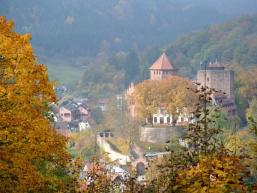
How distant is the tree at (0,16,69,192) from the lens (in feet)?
33.3

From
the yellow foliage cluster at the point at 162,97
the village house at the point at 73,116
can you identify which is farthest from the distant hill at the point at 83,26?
the yellow foliage cluster at the point at 162,97

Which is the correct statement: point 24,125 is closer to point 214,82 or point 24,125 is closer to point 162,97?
point 162,97

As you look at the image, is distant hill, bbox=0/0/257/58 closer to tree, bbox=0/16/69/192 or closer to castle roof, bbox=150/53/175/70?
castle roof, bbox=150/53/175/70

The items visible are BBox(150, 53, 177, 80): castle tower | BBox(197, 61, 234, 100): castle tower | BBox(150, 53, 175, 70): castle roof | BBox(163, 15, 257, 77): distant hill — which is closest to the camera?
BBox(197, 61, 234, 100): castle tower

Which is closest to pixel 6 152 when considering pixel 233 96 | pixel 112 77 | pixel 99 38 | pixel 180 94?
pixel 180 94

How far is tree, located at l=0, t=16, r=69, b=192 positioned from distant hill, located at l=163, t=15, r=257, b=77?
3069 inches

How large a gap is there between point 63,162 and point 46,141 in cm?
90

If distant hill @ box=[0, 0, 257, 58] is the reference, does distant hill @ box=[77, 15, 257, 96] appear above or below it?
below

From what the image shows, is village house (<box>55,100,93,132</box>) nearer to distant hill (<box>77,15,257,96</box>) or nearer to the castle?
the castle

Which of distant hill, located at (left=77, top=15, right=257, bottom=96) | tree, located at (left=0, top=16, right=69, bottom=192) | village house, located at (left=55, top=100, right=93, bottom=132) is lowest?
tree, located at (left=0, top=16, right=69, bottom=192)

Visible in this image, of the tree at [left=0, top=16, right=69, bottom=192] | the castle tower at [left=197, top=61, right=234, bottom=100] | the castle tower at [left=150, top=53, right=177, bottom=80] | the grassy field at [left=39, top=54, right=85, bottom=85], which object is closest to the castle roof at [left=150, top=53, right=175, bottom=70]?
the castle tower at [left=150, top=53, right=177, bottom=80]

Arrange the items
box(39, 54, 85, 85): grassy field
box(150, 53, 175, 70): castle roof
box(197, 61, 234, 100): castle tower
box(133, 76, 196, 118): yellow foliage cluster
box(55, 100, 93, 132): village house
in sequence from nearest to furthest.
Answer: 1. box(133, 76, 196, 118): yellow foliage cluster
2. box(197, 61, 234, 100): castle tower
3. box(150, 53, 175, 70): castle roof
4. box(55, 100, 93, 132): village house
5. box(39, 54, 85, 85): grassy field

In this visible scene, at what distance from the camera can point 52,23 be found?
587 feet

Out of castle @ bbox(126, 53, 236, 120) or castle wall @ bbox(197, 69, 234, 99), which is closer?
castle @ bbox(126, 53, 236, 120)
